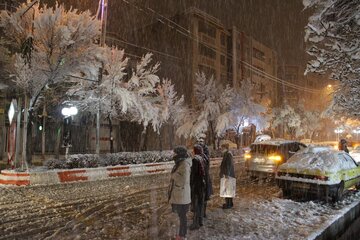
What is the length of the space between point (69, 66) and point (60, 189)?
22.5 feet

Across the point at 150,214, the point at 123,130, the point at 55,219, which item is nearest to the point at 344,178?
the point at 150,214

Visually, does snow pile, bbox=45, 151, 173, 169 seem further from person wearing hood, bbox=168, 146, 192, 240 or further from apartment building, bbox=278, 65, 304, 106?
apartment building, bbox=278, 65, 304, 106

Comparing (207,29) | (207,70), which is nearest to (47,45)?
(207,70)

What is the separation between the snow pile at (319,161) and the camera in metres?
10.7

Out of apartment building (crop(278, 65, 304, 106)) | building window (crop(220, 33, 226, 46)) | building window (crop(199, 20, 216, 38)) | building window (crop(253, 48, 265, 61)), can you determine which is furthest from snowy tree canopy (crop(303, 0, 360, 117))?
apartment building (crop(278, 65, 304, 106))

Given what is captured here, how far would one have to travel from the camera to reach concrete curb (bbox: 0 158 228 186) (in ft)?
43.9

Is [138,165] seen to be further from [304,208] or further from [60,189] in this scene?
[304,208]

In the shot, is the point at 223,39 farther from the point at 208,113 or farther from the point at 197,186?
the point at 197,186

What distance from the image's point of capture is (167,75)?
42.8 m

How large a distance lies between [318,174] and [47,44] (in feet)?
43.7

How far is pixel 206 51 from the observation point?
47.3 metres

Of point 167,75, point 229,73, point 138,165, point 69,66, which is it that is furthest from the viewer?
point 229,73

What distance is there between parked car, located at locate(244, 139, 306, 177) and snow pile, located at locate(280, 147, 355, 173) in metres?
2.32

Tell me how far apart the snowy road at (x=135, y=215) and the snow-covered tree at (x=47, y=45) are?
20.1 feet
